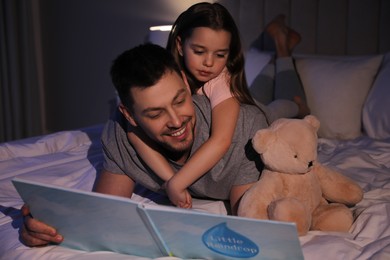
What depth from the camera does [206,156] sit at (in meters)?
1.21

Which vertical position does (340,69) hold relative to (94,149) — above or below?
above

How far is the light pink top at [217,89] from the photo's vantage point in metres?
1.35

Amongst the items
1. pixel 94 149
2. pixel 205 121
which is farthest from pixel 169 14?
pixel 205 121

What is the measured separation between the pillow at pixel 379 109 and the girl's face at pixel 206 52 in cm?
106

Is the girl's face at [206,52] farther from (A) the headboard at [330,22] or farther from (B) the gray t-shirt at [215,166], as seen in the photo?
(A) the headboard at [330,22]

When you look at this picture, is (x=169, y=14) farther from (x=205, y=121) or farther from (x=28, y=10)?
(x=205, y=121)

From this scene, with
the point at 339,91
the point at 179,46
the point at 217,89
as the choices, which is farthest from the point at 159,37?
the point at 217,89

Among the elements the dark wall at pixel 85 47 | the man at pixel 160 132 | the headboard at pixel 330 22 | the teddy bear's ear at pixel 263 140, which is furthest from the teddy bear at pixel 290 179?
the dark wall at pixel 85 47

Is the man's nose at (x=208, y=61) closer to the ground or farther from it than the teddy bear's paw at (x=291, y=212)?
farther from it

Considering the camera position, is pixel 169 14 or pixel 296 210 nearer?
pixel 296 210

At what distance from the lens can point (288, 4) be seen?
2965mm

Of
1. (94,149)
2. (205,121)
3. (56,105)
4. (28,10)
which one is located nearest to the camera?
(205,121)

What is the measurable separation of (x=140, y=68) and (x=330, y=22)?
2.05 meters

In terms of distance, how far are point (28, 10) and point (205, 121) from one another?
3.07m
